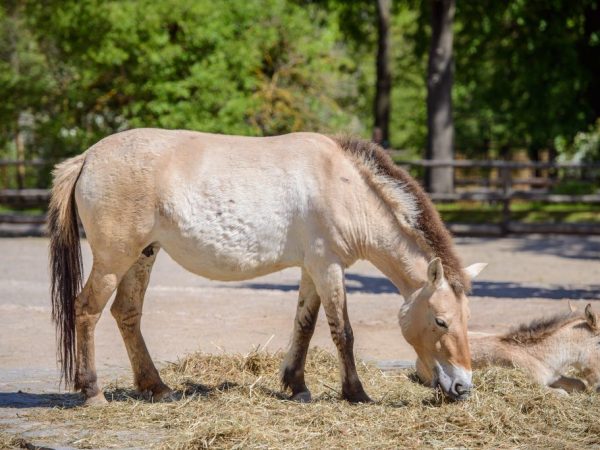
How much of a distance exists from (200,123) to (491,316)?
34.1 feet

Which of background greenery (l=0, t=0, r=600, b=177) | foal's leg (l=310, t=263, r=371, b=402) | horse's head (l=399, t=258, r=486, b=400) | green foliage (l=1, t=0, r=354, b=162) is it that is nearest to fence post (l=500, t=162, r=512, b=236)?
background greenery (l=0, t=0, r=600, b=177)

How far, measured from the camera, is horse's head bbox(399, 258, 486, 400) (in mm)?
5984

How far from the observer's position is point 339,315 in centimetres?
637

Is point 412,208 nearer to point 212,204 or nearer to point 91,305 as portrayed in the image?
point 212,204

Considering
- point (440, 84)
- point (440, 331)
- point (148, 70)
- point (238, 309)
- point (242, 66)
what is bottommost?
point (238, 309)

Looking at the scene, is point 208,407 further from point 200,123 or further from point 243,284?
point 200,123

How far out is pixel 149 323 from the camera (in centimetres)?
945

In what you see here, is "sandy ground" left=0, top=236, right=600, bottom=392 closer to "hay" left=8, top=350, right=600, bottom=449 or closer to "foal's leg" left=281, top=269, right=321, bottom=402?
"foal's leg" left=281, top=269, right=321, bottom=402

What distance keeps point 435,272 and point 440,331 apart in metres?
0.38

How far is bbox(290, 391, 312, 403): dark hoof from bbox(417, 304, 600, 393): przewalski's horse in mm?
899

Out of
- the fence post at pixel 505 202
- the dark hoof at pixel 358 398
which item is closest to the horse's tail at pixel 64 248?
the dark hoof at pixel 358 398

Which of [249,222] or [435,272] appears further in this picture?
[249,222]

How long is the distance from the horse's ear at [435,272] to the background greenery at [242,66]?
13.1 meters

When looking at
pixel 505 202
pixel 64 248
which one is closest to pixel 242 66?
pixel 505 202
